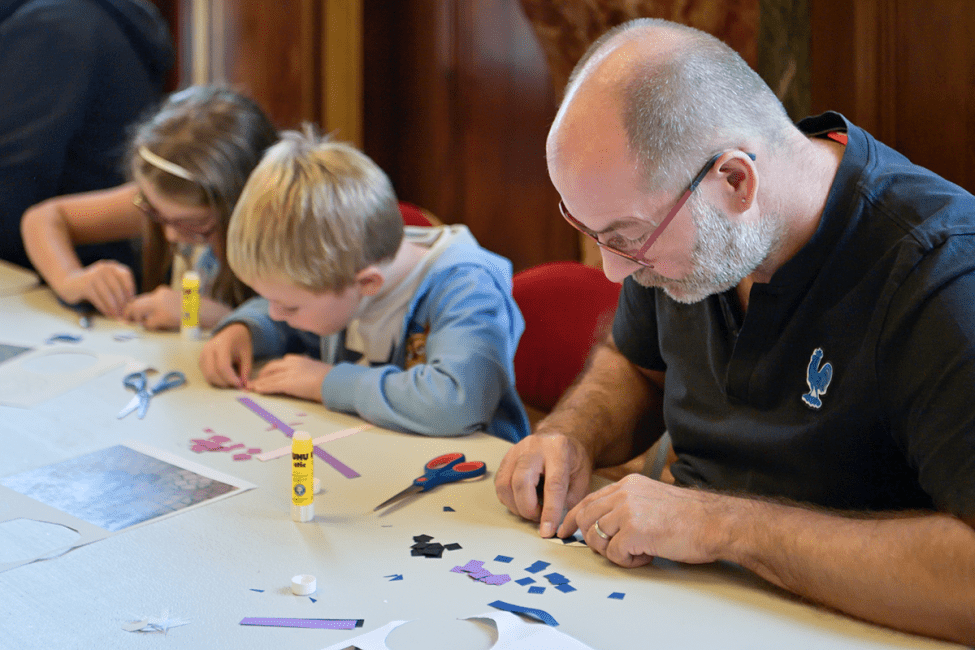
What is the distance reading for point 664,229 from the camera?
3.55 ft

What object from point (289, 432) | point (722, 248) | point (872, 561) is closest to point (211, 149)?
point (289, 432)

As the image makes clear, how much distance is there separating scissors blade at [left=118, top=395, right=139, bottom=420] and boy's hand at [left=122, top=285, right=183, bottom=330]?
62 cm

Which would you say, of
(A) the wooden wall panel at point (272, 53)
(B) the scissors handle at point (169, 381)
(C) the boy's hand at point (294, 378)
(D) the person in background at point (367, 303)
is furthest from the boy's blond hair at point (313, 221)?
(A) the wooden wall panel at point (272, 53)

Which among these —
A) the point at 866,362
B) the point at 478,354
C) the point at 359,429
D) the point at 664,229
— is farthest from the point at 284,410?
the point at 866,362

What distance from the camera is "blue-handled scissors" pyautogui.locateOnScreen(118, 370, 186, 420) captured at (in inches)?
65.6

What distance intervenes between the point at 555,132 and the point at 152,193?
1448mm

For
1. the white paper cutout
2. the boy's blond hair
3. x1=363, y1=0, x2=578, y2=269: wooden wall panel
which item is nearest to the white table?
the white paper cutout

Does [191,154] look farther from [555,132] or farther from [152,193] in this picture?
[555,132]

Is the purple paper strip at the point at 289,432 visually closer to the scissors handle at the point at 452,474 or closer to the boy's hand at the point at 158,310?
the scissors handle at the point at 452,474

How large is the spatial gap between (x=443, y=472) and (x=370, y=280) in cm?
58

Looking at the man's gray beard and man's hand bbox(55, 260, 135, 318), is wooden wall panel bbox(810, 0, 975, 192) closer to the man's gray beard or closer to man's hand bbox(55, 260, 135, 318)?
the man's gray beard

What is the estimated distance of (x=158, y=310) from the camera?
91.0 inches

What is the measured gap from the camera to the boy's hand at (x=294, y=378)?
5.73ft

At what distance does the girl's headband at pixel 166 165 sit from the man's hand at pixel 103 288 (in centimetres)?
39
